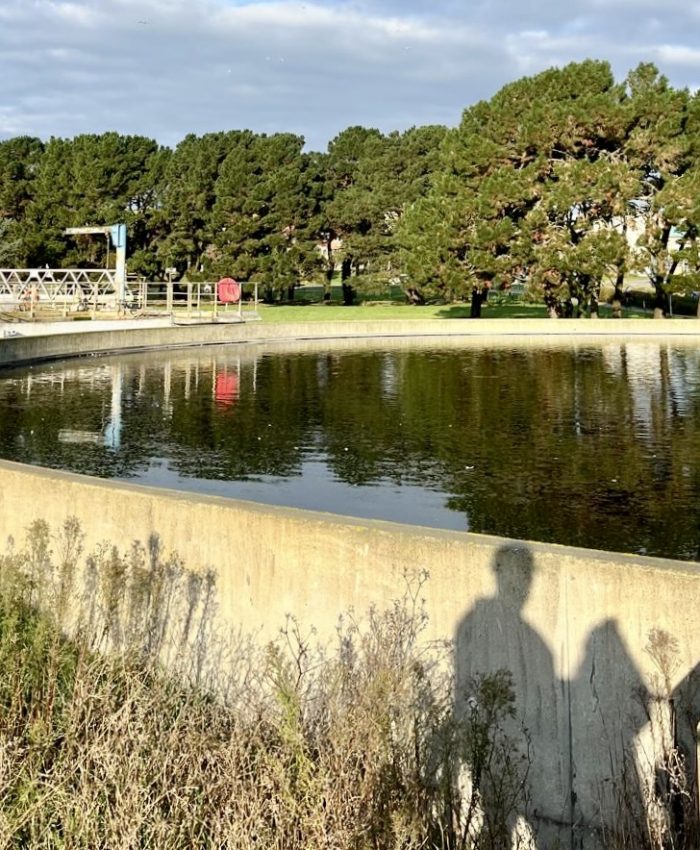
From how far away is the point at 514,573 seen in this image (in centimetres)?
624

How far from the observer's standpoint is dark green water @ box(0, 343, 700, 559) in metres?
13.3

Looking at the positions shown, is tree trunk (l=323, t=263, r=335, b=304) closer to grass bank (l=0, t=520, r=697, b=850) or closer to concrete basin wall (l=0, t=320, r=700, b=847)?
concrete basin wall (l=0, t=320, r=700, b=847)

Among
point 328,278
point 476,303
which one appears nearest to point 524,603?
point 476,303

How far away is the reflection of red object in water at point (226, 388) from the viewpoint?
24.4m

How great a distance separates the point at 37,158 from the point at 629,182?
53812mm

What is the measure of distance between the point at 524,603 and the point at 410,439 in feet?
41.7

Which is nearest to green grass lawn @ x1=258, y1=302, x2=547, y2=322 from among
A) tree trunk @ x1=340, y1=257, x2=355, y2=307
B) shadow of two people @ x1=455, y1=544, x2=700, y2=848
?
tree trunk @ x1=340, y1=257, x2=355, y2=307

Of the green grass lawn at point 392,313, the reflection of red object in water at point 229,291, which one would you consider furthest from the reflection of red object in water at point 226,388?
the green grass lawn at point 392,313

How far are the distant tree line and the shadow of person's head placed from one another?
49.0m

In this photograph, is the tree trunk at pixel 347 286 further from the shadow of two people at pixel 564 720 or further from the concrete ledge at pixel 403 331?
the shadow of two people at pixel 564 720

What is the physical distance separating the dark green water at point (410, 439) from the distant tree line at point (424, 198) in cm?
2345

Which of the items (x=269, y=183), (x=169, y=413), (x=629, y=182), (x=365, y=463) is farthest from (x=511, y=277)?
(x=365, y=463)

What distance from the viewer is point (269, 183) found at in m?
79.0

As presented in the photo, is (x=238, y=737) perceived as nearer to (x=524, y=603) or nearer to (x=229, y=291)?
(x=524, y=603)
